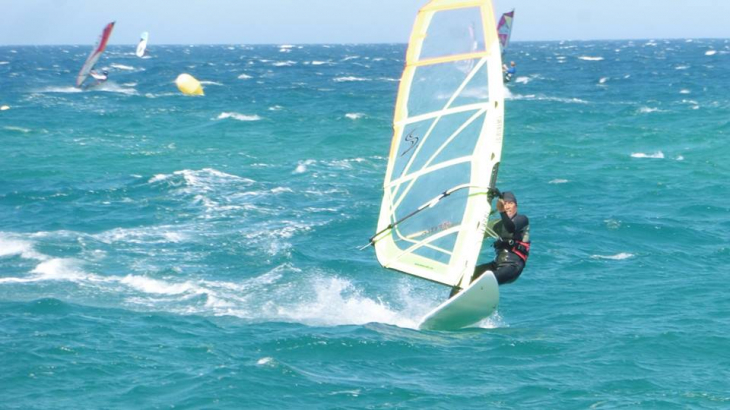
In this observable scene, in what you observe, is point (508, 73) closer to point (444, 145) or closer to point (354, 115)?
point (354, 115)

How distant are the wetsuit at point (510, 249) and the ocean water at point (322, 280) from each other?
1229mm

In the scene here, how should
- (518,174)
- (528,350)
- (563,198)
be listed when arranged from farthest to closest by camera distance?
(518,174), (563,198), (528,350)

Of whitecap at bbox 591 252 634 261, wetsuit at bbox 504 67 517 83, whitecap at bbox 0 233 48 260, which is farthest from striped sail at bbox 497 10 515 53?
whitecap at bbox 0 233 48 260

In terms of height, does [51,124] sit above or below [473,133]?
below

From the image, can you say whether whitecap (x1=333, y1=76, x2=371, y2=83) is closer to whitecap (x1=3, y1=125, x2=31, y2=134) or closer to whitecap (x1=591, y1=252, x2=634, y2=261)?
whitecap (x1=3, y1=125, x2=31, y2=134)

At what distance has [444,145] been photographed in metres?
13.0

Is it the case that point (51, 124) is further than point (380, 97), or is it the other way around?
point (380, 97)

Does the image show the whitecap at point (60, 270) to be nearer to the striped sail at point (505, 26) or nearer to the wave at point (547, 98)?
the striped sail at point (505, 26)

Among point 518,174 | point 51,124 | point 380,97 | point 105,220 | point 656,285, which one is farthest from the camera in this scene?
point 380,97

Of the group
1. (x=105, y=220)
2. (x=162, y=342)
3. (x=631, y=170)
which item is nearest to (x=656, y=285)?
(x=162, y=342)

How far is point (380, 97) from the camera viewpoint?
63562mm

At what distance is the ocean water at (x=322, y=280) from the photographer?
1256cm

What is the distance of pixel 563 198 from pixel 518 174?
449cm

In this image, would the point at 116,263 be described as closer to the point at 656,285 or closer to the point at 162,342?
the point at 162,342
